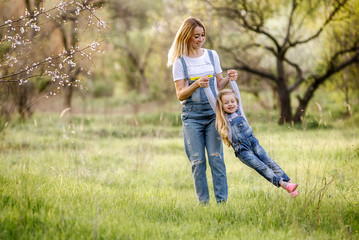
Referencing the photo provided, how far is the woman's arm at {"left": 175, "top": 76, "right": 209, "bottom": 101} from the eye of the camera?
12.3 feet

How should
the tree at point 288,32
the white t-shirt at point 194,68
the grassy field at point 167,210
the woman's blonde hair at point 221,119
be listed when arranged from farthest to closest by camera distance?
the tree at point 288,32 < the white t-shirt at point 194,68 < the woman's blonde hair at point 221,119 < the grassy field at point 167,210

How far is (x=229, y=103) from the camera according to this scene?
398 cm

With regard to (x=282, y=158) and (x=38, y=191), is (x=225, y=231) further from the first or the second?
(x=282, y=158)

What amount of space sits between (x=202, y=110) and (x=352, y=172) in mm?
3125

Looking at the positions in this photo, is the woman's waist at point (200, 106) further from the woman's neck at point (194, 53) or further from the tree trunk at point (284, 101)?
the tree trunk at point (284, 101)

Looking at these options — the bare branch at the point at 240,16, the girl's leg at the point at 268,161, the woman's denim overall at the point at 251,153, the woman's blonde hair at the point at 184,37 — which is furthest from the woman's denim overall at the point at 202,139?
the bare branch at the point at 240,16

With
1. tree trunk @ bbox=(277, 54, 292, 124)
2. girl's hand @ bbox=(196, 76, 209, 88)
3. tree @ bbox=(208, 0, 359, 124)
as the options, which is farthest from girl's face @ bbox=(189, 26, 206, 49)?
tree trunk @ bbox=(277, 54, 292, 124)

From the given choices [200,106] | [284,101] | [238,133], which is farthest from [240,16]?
[238,133]

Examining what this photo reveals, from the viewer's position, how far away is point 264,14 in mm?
12883

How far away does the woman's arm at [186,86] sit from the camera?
3.74 meters

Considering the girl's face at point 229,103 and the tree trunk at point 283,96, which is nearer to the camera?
the girl's face at point 229,103

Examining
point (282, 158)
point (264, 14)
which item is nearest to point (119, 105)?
point (264, 14)

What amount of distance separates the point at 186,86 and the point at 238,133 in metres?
0.80

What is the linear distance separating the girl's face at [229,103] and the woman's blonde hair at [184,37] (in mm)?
709
